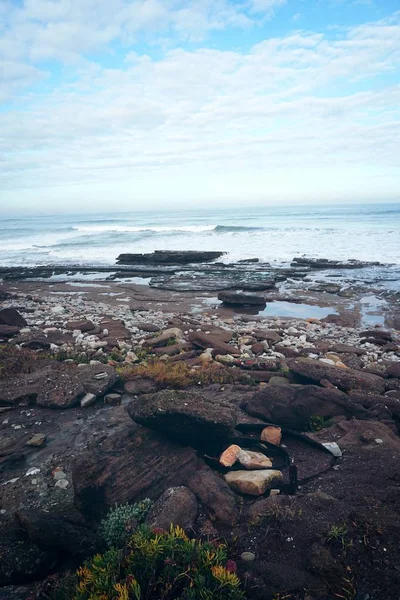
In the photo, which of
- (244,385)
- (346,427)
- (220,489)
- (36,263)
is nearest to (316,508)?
(220,489)

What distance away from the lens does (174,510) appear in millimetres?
3895

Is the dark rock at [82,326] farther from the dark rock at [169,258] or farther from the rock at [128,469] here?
the dark rock at [169,258]

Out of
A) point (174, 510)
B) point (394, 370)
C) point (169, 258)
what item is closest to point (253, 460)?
point (174, 510)

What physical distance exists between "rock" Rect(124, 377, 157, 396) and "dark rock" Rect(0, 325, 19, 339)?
5559 millimetres

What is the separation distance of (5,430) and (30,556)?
2.72 meters

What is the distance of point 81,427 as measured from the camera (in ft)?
19.2

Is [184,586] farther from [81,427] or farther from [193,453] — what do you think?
[81,427]

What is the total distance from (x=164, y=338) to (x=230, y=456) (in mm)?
5679

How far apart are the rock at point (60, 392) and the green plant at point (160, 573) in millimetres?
3424

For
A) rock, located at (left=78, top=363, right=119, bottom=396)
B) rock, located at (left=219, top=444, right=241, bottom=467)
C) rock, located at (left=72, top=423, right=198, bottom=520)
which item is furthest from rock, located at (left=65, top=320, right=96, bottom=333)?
rock, located at (left=219, top=444, right=241, bottom=467)

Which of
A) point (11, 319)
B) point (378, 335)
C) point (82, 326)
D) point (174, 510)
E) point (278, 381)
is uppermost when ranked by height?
point (11, 319)

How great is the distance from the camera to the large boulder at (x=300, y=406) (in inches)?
233

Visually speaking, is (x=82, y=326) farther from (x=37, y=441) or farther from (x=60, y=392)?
(x=37, y=441)

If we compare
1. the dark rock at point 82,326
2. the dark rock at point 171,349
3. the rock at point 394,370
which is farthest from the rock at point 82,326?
the rock at point 394,370
